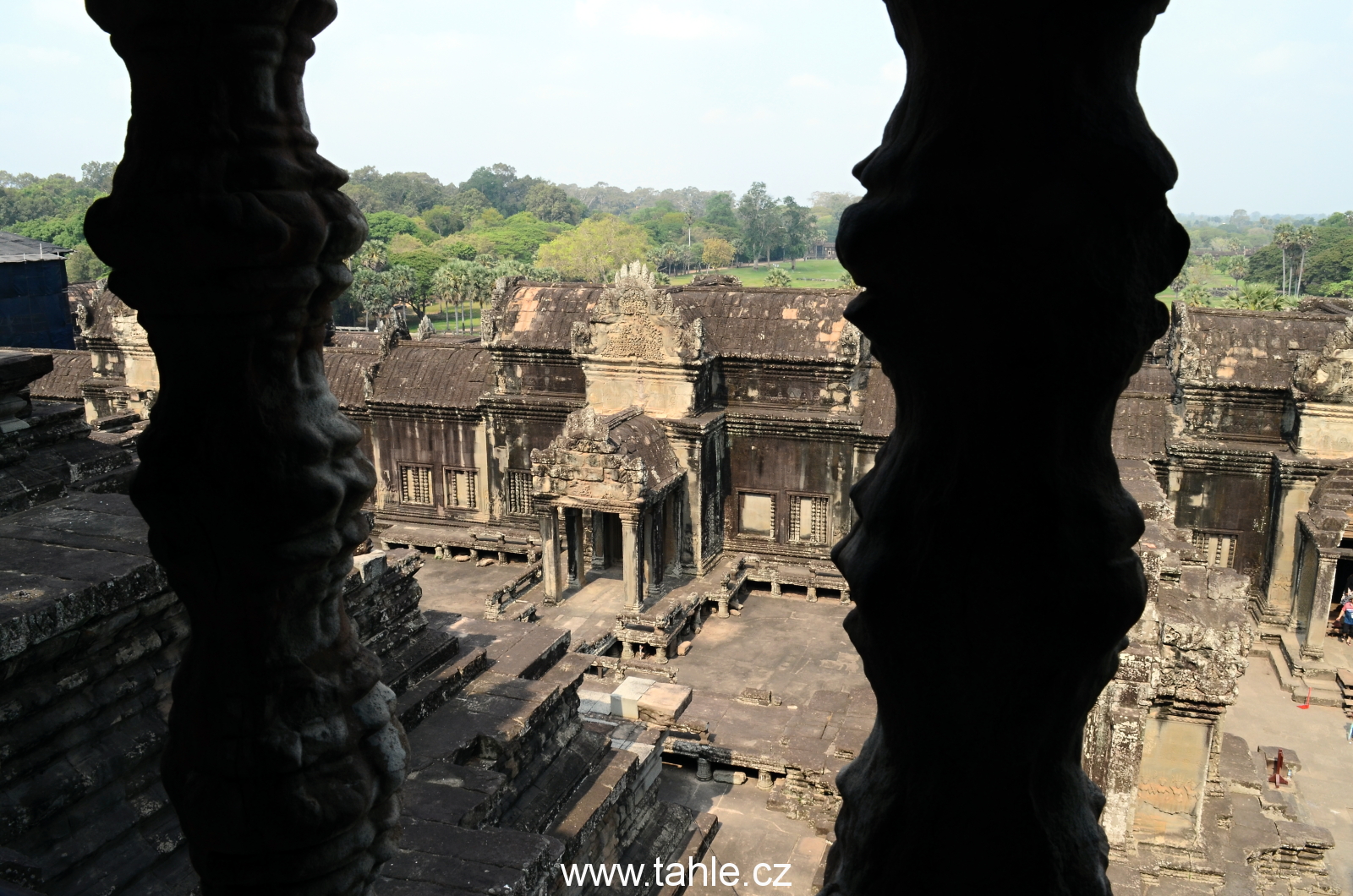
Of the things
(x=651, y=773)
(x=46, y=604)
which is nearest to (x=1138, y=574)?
(x=46, y=604)

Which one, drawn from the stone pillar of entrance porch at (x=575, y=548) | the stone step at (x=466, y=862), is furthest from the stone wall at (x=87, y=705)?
the stone pillar of entrance porch at (x=575, y=548)

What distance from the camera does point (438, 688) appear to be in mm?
8039

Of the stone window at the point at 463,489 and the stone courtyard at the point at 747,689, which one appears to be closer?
the stone courtyard at the point at 747,689

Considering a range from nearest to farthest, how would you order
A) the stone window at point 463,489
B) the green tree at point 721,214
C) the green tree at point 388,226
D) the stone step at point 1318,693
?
the stone step at point 1318,693 < the stone window at point 463,489 < the green tree at point 388,226 < the green tree at point 721,214

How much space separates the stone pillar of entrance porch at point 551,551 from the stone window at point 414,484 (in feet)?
14.6

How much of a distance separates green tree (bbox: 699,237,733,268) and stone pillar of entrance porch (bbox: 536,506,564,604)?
344 feet

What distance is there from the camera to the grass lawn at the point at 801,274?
378 feet

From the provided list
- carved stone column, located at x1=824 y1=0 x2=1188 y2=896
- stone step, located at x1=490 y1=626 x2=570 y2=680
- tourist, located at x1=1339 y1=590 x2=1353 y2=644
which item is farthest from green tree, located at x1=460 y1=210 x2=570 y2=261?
carved stone column, located at x1=824 y1=0 x2=1188 y2=896

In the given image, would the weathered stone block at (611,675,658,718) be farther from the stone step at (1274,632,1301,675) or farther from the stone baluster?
the stone step at (1274,632,1301,675)

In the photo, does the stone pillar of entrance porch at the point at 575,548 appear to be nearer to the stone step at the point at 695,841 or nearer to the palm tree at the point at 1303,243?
the stone step at the point at 695,841

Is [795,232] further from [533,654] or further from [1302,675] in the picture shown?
[533,654]

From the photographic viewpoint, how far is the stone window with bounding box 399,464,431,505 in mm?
20531

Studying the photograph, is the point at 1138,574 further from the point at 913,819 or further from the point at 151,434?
the point at 151,434

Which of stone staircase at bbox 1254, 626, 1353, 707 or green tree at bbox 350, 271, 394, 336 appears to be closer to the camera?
stone staircase at bbox 1254, 626, 1353, 707
